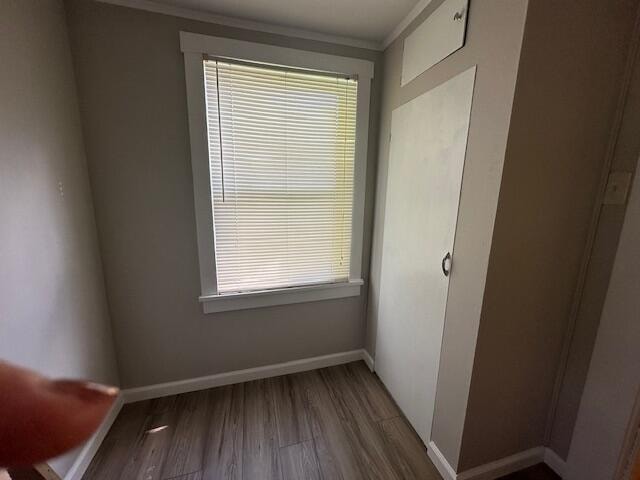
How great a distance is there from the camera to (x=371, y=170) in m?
1.91

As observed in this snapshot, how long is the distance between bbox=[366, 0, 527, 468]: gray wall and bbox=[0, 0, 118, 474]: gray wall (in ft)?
5.73

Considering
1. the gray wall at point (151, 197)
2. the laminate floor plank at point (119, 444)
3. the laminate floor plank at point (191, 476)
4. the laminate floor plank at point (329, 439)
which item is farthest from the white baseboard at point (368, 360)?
the laminate floor plank at point (119, 444)

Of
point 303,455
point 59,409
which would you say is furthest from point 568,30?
point 303,455

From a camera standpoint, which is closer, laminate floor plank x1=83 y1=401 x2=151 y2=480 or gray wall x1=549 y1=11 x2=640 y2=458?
gray wall x1=549 y1=11 x2=640 y2=458

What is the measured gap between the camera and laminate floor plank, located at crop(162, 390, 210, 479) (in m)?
1.34

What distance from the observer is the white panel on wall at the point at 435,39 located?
1.13 metres

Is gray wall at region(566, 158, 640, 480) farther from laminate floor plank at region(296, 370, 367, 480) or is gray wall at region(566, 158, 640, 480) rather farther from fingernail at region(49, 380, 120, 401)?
fingernail at region(49, 380, 120, 401)

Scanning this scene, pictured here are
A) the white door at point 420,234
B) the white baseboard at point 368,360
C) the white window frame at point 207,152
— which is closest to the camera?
the white door at point 420,234

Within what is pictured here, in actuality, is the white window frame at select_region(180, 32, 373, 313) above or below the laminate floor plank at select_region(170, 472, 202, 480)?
above

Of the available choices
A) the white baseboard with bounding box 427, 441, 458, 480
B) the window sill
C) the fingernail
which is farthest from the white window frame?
the fingernail

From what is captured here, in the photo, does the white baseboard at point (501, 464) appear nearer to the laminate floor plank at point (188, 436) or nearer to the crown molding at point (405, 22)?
the laminate floor plank at point (188, 436)

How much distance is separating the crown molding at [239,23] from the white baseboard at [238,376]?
2184 mm

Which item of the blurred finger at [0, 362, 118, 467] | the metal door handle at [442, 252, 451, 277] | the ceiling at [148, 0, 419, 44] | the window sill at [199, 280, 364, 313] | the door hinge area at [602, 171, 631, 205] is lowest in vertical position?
the window sill at [199, 280, 364, 313]

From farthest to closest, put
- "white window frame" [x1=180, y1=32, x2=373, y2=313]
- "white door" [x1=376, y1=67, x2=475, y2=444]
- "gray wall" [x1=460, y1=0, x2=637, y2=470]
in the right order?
"white window frame" [x1=180, y1=32, x2=373, y2=313] < "white door" [x1=376, y1=67, x2=475, y2=444] < "gray wall" [x1=460, y1=0, x2=637, y2=470]
